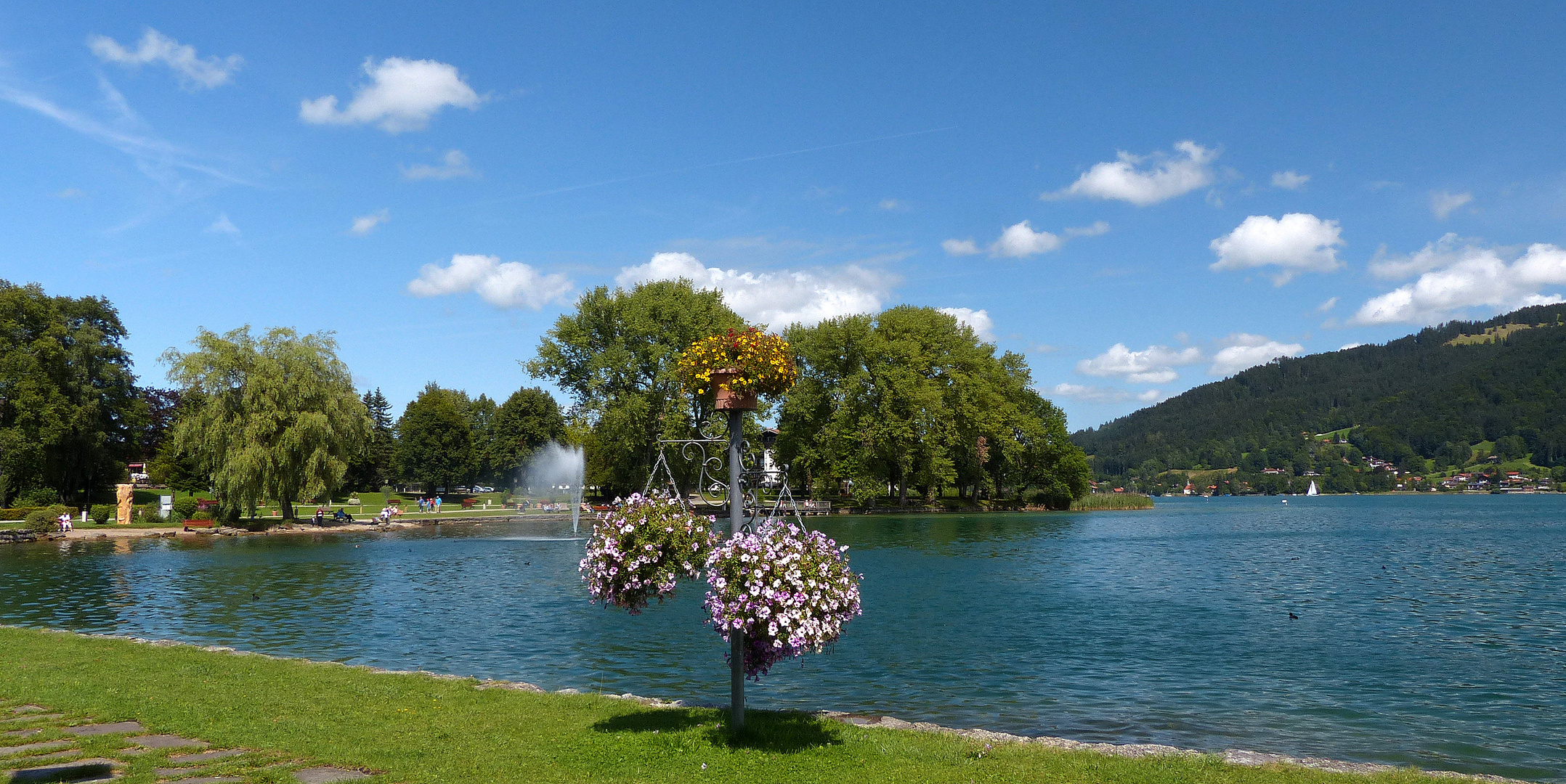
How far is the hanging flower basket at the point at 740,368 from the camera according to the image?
10.3m

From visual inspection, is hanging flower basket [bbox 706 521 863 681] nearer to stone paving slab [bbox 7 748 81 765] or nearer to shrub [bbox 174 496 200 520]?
stone paving slab [bbox 7 748 81 765]

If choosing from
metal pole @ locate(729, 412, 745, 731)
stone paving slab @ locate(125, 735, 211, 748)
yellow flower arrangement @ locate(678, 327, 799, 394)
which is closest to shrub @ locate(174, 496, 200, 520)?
stone paving slab @ locate(125, 735, 211, 748)

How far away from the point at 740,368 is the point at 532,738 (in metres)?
4.54

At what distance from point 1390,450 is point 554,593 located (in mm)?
220642

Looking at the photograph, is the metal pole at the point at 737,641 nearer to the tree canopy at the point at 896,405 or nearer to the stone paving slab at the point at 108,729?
the stone paving slab at the point at 108,729

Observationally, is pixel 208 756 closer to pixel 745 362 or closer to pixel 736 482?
pixel 736 482

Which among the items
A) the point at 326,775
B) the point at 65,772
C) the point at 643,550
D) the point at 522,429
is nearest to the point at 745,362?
the point at 643,550

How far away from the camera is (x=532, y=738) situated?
9.87 meters

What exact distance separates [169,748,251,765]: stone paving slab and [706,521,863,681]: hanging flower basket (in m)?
4.63

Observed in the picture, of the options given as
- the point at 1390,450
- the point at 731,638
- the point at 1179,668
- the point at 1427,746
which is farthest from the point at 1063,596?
the point at 1390,450

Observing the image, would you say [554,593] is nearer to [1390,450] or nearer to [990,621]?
[990,621]

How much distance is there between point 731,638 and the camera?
9508 mm

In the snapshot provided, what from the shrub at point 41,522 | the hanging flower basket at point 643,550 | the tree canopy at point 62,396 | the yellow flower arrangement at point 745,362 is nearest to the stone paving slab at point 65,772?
the hanging flower basket at point 643,550

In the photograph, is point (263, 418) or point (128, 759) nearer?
point (128, 759)
